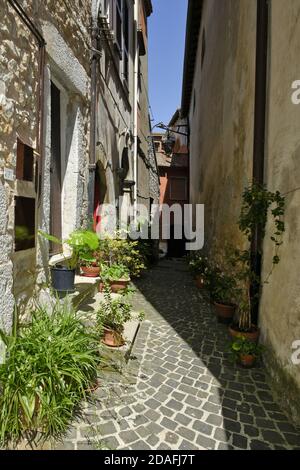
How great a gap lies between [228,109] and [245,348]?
4.59 meters

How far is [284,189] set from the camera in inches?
119

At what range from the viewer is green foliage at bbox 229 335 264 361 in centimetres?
332

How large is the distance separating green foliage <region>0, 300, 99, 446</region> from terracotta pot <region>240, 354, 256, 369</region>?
1.78 meters

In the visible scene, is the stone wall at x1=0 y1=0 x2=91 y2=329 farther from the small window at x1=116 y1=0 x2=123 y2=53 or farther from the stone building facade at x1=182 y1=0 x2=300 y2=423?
the small window at x1=116 y1=0 x2=123 y2=53

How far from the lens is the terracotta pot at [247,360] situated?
331 cm

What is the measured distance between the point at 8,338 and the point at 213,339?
2.78 m

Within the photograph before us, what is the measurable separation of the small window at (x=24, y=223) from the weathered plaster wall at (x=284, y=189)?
2567mm

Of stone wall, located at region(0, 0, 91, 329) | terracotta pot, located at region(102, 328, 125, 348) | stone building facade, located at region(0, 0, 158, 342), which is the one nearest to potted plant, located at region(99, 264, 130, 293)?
stone building facade, located at region(0, 0, 158, 342)

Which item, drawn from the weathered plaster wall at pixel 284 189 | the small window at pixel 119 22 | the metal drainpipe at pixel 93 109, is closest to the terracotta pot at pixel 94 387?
the weathered plaster wall at pixel 284 189

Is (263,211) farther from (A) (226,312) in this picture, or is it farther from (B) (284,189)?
(A) (226,312)

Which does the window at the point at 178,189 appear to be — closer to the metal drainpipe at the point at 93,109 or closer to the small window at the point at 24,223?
the metal drainpipe at the point at 93,109

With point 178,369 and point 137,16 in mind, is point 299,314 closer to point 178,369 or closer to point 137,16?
point 178,369

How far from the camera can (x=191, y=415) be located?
8.06 ft
